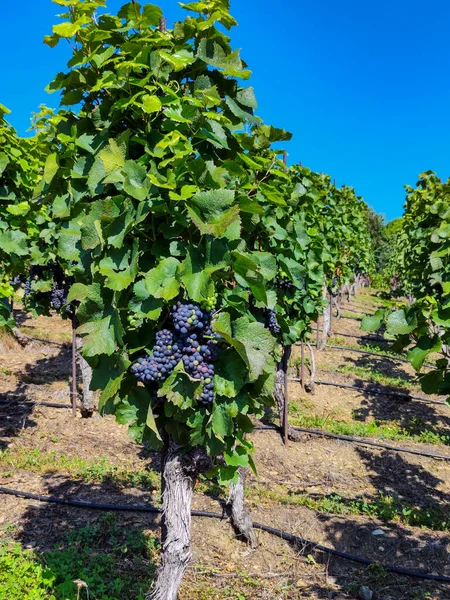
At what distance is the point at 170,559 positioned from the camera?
Answer: 8.21 ft

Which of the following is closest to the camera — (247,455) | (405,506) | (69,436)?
(247,455)

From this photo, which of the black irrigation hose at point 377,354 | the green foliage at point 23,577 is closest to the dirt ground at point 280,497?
the green foliage at point 23,577

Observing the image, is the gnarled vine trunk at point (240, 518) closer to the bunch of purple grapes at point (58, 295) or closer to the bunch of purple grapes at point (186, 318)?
the bunch of purple grapes at point (186, 318)

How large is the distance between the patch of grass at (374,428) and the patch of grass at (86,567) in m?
4.22

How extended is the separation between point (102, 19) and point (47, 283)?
17.4ft

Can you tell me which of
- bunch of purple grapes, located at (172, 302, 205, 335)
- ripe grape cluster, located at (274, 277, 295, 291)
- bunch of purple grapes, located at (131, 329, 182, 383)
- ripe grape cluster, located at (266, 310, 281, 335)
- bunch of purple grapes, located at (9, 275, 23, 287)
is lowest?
bunch of purple grapes, located at (131, 329, 182, 383)

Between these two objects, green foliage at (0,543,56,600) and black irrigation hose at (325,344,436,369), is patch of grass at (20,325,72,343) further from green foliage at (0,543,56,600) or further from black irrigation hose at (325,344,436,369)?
green foliage at (0,543,56,600)

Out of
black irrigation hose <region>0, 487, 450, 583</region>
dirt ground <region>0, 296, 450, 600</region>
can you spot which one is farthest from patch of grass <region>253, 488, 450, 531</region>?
black irrigation hose <region>0, 487, 450, 583</region>

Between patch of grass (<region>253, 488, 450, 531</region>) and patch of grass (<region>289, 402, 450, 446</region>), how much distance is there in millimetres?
2124

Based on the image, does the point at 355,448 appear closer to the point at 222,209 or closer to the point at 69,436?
the point at 69,436

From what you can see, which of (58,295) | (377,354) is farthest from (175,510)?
(377,354)

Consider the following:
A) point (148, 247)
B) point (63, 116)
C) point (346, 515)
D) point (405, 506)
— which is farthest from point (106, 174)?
point (405, 506)

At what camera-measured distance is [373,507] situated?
17.4 feet

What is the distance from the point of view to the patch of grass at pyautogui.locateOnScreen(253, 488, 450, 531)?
16.8 feet
